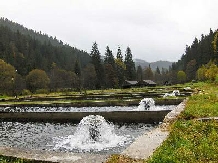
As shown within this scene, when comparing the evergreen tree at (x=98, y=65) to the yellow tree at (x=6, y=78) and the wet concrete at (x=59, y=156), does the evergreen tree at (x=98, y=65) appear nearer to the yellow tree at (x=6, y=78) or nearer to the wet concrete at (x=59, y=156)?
the yellow tree at (x=6, y=78)

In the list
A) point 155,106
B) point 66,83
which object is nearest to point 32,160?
point 155,106

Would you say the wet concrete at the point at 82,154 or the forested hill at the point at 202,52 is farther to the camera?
the forested hill at the point at 202,52

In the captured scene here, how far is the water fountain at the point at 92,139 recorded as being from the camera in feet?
57.0

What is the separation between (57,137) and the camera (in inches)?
818

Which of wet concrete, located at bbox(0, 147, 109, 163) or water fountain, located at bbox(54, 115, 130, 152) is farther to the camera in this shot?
water fountain, located at bbox(54, 115, 130, 152)

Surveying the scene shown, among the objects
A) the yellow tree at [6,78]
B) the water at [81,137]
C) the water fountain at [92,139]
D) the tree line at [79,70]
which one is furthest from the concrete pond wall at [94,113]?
the yellow tree at [6,78]

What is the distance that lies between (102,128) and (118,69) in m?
91.4

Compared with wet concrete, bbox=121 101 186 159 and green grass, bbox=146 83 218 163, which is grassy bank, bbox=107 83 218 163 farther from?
wet concrete, bbox=121 101 186 159

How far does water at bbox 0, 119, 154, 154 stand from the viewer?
17359 millimetres

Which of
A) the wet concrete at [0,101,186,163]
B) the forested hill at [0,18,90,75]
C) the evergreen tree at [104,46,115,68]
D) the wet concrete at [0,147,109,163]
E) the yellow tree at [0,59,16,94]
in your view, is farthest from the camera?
the forested hill at [0,18,90,75]

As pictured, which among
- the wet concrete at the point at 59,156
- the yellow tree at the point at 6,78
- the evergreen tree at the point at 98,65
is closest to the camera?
the wet concrete at the point at 59,156

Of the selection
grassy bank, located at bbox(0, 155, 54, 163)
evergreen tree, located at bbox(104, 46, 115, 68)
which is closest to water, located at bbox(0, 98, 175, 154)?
grassy bank, located at bbox(0, 155, 54, 163)

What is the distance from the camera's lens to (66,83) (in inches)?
4299

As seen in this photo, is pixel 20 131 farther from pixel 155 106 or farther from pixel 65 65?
pixel 65 65
